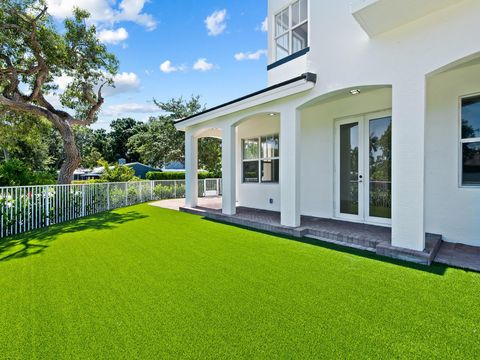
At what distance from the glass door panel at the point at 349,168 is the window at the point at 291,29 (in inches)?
127

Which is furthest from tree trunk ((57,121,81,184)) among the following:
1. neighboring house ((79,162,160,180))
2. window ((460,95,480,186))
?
neighboring house ((79,162,160,180))

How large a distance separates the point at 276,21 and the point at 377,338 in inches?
382

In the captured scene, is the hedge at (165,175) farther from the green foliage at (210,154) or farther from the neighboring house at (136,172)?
the neighboring house at (136,172)

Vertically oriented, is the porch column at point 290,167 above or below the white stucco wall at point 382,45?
below

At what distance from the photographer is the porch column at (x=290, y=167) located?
6.56 m

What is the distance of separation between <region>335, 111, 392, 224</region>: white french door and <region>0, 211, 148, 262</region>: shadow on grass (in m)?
6.93

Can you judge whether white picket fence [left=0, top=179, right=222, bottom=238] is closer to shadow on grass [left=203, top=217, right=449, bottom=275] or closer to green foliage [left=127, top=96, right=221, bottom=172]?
shadow on grass [left=203, top=217, right=449, bottom=275]

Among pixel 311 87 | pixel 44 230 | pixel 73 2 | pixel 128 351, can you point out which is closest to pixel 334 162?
pixel 311 87

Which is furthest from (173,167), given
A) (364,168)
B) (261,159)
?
(364,168)

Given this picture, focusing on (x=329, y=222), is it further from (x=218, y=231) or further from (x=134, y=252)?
(x=134, y=252)

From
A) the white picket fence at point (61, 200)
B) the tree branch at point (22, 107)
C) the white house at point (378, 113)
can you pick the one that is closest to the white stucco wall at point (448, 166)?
the white house at point (378, 113)

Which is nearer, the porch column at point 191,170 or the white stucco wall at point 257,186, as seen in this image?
the white stucco wall at point 257,186

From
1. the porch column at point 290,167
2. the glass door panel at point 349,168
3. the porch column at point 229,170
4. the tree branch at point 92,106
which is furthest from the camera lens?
the tree branch at point 92,106

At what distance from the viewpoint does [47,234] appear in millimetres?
7223
